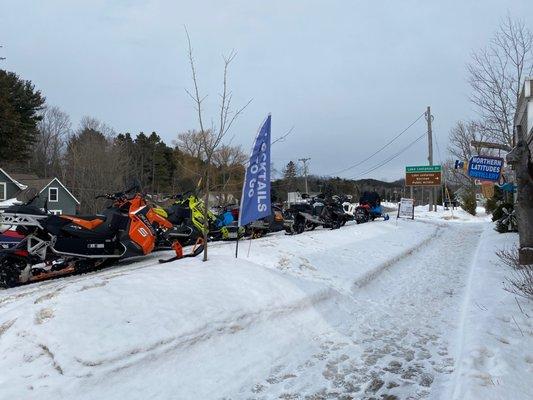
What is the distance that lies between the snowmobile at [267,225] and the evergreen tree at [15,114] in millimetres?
21784

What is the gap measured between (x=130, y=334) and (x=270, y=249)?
4.86 meters

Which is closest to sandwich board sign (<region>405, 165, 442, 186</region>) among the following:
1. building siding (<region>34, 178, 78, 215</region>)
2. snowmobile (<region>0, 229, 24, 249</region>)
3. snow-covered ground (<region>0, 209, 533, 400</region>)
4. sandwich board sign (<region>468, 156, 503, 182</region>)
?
sandwich board sign (<region>468, 156, 503, 182</region>)

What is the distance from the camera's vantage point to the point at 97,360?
4.11 metres

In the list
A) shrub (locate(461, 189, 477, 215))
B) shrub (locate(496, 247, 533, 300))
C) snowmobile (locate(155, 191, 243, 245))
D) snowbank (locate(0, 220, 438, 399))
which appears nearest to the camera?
snowbank (locate(0, 220, 438, 399))

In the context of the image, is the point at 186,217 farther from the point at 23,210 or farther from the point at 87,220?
the point at 23,210

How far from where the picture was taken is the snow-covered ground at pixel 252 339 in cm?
400

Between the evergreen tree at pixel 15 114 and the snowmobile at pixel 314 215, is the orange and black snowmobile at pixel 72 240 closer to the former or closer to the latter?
the snowmobile at pixel 314 215

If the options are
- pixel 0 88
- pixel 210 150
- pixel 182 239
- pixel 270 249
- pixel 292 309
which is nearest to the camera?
pixel 292 309

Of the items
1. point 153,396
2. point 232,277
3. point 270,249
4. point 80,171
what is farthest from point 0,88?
point 153,396

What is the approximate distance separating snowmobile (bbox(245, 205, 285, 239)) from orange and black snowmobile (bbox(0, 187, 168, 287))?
4.81m

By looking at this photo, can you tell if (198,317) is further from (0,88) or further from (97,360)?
(0,88)

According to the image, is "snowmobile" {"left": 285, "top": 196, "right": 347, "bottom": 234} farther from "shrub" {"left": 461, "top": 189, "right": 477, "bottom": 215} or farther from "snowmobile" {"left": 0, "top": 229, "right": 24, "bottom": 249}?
"shrub" {"left": 461, "top": 189, "right": 477, "bottom": 215}

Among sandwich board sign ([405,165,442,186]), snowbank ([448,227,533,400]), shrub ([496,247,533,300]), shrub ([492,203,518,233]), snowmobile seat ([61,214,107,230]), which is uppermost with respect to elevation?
sandwich board sign ([405,165,442,186])

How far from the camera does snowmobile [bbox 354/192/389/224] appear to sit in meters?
22.3
